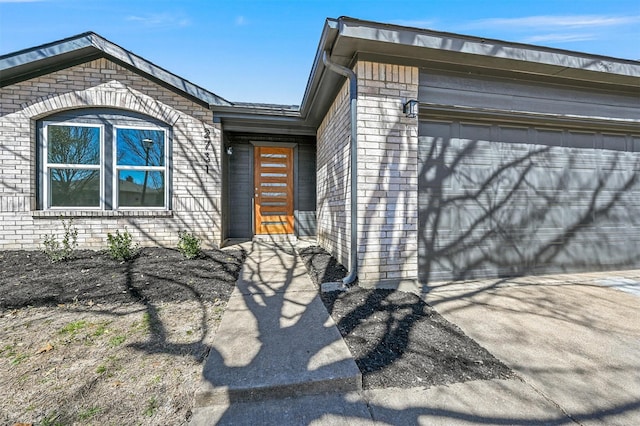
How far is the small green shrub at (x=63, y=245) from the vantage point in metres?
4.25

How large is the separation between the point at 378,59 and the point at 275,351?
10.8 feet

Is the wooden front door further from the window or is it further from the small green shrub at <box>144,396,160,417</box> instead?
the small green shrub at <box>144,396,160,417</box>

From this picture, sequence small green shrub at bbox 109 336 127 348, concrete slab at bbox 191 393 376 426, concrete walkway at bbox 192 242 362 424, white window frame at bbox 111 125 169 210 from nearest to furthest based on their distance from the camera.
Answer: concrete slab at bbox 191 393 376 426, concrete walkway at bbox 192 242 362 424, small green shrub at bbox 109 336 127 348, white window frame at bbox 111 125 169 210

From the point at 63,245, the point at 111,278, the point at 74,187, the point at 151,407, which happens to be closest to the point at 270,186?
the point at 74,187

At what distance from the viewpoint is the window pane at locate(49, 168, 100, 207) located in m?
5.02

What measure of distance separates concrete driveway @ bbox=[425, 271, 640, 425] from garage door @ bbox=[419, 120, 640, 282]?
1.30ft

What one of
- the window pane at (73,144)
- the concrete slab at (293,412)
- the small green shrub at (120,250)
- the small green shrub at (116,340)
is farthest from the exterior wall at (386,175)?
the window pane at (73,144)

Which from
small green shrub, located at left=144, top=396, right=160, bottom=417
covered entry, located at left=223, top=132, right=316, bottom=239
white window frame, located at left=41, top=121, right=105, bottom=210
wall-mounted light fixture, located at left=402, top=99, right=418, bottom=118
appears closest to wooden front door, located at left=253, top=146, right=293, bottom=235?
covered entry, located at left=223, top=132, right=316, bottom=239

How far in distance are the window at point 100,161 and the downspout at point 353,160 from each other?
3885mm

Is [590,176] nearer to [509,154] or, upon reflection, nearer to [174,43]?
[509,154]

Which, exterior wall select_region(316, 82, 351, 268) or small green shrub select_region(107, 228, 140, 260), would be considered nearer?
exterior wall select_region(316, 82, 351, 268)

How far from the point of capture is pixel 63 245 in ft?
15.8

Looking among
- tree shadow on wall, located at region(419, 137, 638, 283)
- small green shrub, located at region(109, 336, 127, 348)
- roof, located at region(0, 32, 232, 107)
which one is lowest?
small green shrub, located at region(109, 336, 127, 348)

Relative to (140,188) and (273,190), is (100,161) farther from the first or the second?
(273,190)
